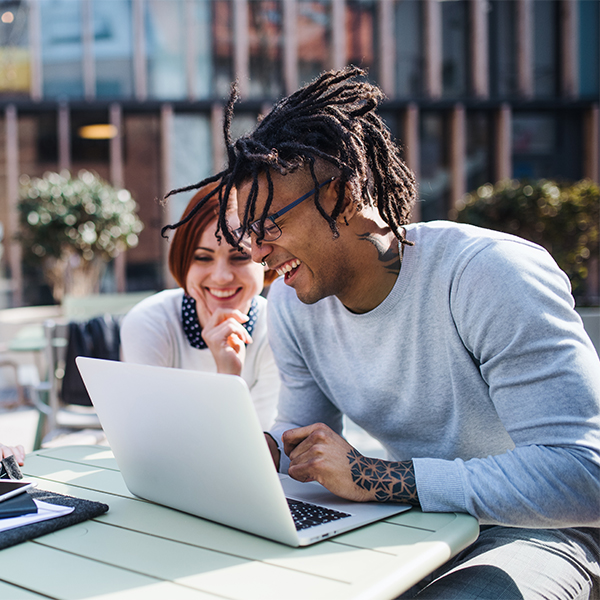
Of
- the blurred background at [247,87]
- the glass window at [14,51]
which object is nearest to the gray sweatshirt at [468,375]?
the blurred background at [247,87]

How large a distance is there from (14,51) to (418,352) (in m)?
14.3

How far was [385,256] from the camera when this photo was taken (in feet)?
5.58

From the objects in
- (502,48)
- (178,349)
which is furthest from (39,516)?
(502,48)

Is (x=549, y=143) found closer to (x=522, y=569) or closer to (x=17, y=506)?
(x=522, y=569)

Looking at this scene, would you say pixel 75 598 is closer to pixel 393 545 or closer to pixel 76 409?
pixel 393 545

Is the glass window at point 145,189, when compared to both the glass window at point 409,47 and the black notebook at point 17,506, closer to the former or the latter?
the glass window at point 409,47

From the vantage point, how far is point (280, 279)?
6.63ft

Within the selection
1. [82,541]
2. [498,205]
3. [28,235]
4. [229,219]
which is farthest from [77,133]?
[82,541]

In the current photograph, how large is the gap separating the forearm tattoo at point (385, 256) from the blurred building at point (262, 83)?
40.3ft

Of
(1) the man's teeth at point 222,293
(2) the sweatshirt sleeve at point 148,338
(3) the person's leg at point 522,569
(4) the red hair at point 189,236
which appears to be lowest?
(3) the person's leg at point 522,569

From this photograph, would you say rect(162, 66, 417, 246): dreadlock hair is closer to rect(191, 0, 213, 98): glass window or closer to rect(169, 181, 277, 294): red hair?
rect(169, 181, 277, 294): red hair

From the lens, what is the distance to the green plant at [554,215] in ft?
23.5

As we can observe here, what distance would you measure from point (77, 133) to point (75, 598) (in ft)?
46.9

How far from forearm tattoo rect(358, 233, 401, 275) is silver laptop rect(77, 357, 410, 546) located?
57 cm
